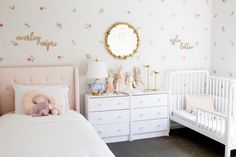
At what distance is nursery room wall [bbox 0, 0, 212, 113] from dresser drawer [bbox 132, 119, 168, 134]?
0.65 m

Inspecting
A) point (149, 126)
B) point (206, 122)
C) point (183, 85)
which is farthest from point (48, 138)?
point (183, 85)

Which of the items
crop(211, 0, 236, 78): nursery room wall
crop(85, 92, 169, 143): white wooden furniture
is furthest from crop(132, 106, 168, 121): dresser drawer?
crop(211, 0, 236, 78): nursery room wall

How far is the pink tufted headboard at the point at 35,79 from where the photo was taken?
3443mm

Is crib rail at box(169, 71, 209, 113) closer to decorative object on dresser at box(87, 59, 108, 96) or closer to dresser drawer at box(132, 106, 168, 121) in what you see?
dresser drawer at box(132, 106, 168, 121)

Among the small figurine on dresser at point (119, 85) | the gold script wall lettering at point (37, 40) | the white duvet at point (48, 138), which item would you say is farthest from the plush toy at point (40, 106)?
the small figurine on dresser at point (119, 85)

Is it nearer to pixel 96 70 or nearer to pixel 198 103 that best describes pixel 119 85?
pixel 96 70

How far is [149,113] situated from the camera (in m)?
3.96

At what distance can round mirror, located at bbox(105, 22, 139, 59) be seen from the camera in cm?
395

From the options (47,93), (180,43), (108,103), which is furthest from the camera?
(180,43)

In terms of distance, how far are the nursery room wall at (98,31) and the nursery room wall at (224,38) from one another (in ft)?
0.44

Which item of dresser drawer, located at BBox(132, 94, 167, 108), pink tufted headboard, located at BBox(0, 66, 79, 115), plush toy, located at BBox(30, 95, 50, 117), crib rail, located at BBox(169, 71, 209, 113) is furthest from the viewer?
A: crib rail, located at BBox(169, 71, 209, 113)

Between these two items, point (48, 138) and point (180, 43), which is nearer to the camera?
point (48, 138)

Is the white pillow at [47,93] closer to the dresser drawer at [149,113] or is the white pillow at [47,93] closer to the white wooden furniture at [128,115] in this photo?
the white wooden furniture at [128,115]

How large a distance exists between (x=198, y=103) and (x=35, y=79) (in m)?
2.41
